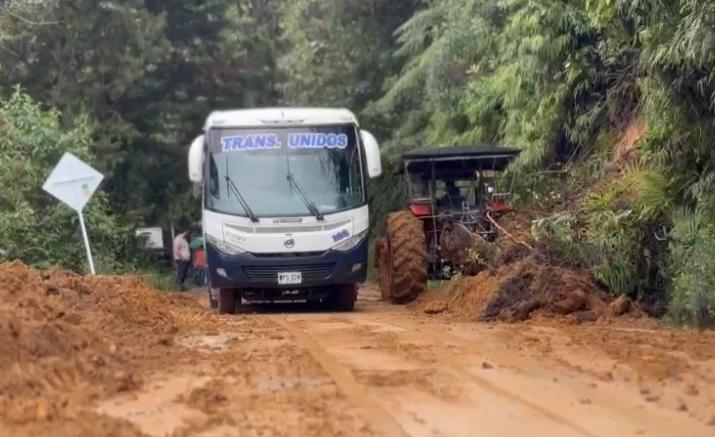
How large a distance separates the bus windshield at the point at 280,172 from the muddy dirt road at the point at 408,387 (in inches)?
216

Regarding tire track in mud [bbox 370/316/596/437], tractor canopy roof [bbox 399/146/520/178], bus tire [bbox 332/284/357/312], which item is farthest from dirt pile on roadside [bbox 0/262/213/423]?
tractor canopy roof [bbox 399/146/520/178]

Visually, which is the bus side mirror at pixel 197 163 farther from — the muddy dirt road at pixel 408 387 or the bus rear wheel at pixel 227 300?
the muddy dirt road at pixel 408 387

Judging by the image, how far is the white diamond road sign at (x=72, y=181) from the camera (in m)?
21.1

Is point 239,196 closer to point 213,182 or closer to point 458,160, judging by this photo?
point 213,182

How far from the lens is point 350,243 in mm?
18531

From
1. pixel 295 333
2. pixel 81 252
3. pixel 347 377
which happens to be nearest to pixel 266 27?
pixel 81 252

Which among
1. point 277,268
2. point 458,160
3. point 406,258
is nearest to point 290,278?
point 277,268

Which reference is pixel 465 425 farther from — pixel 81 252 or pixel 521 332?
pixel 81 252

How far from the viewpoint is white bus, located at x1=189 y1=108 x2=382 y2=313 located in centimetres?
1831

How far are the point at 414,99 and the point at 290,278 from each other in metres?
15.1

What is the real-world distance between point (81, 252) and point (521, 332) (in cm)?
1388

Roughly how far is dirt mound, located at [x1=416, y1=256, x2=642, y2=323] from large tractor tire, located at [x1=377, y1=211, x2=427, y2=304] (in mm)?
3110

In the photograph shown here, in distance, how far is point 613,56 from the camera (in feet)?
65.1

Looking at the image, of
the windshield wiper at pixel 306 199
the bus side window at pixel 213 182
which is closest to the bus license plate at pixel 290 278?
the windshield wiper at pixel 306 199
